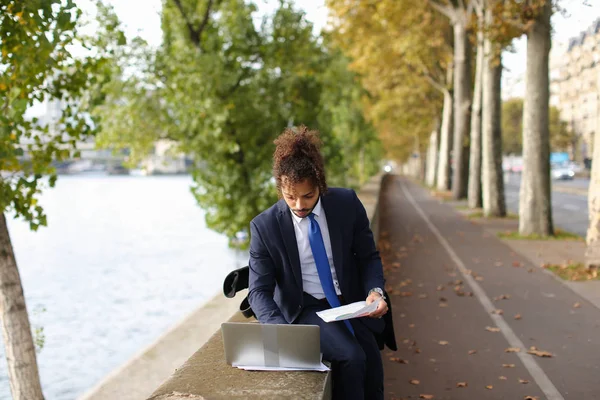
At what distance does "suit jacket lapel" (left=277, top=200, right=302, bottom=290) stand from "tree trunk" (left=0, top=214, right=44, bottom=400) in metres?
4.63

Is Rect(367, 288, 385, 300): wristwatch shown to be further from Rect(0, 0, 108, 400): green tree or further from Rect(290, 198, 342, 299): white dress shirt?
Rect(0, 0, 108, 400): green tree

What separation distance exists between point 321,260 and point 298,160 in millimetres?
598

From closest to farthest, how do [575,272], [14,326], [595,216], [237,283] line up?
[237,283] → [14,326] → [595,216] → [575,272]

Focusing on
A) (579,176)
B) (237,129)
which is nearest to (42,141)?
(237,129)

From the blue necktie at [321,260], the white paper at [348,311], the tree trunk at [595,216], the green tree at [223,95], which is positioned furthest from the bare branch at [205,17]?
the white paper at [348,311]

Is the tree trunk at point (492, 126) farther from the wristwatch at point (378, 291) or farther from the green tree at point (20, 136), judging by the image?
the wristwatch at point (378, 291)

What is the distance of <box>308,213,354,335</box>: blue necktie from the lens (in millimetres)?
4426

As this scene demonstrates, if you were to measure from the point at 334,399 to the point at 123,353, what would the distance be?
12.1 metres

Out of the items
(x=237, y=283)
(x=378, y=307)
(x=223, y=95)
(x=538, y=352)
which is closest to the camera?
(x=378, y=307)

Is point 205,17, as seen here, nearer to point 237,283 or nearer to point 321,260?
point 237,283

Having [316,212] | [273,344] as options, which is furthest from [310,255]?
[273,344]

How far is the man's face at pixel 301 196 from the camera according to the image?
434 centimetres

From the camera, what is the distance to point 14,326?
8.03 m

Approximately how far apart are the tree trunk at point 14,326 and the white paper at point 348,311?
195 inches
